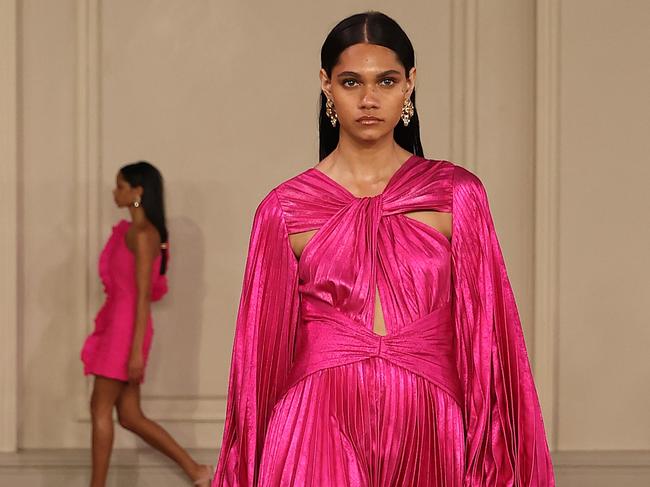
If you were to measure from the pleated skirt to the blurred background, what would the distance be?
3897mm

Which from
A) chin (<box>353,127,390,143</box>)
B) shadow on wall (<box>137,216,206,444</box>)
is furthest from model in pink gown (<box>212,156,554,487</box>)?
shadow on wall (<box>137,216,206,444</box>)

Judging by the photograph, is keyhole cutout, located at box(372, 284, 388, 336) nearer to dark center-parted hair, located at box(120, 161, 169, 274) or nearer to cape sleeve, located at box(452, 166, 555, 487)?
cape sleeve, located at box(452, 166, 555, 487)

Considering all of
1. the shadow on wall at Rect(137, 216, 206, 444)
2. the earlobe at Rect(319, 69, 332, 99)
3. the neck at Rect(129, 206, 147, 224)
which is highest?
the earlobe at Rect(319, 69, 332, 99)

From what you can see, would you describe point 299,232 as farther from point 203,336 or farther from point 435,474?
point 203,336

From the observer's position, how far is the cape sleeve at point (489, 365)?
2754 mm

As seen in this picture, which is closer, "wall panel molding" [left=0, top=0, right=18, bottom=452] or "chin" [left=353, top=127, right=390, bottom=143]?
"chin" [left=353, top=127, right=390, bottom=143]

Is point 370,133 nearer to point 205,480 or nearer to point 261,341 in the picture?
point 261,341

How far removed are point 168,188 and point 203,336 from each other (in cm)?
82

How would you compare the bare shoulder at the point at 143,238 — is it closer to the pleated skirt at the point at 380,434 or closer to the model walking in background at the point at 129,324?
the model walking in background at the point at 129,324

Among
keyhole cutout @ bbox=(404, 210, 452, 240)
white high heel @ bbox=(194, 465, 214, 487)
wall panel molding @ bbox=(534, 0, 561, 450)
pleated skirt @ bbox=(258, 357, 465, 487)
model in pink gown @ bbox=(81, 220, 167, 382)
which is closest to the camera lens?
pleated skirt @ bbox=(258, 357, 465, 487)

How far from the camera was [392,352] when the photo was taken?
2.75 m

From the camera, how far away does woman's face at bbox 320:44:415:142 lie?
2828 mm

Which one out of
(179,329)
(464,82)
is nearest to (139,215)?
(179,329)

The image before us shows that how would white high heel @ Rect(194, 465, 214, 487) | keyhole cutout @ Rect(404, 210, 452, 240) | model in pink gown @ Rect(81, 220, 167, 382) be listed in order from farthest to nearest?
white high heel @ Rect(194, 465, 214, 487)
model in pink gown @ Rect(81, 220, 167, 382)
keyhole cutout @ Rect(404, 210, 452, 240)
